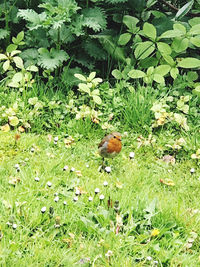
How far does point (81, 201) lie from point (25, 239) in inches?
20.9

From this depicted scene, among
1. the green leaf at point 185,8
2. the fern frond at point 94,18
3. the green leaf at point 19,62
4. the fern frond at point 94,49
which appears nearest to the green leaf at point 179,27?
the fern frond at point 94,18

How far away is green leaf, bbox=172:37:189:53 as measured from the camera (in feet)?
13.8

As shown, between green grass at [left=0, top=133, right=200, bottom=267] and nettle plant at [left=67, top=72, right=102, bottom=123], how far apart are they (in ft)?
1.76

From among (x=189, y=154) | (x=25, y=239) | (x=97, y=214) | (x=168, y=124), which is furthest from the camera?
(x=168, y=124)

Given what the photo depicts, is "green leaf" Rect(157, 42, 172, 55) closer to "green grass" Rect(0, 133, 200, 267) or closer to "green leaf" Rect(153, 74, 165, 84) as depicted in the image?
"green leaf" Rect(153, 74, 165, 84)

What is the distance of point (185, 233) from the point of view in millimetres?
2773

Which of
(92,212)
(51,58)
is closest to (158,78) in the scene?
(51,58)

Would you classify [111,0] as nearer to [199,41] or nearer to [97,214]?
[199,41]

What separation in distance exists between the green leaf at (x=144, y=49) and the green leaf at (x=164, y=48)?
8cm

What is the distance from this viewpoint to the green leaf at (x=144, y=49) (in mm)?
4348

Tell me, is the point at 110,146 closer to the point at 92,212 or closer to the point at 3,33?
the point at 92,212

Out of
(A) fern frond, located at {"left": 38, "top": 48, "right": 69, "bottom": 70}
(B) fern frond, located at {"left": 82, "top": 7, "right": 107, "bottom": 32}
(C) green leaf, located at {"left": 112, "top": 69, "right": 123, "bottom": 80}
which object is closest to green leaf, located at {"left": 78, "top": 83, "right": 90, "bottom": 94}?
(A) fern frond, located at {"left": 38, "top": 48, "right": 69, "bottom": 70}

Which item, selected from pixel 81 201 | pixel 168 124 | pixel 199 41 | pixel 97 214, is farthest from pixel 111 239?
pixel 199 41

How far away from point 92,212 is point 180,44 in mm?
2310
